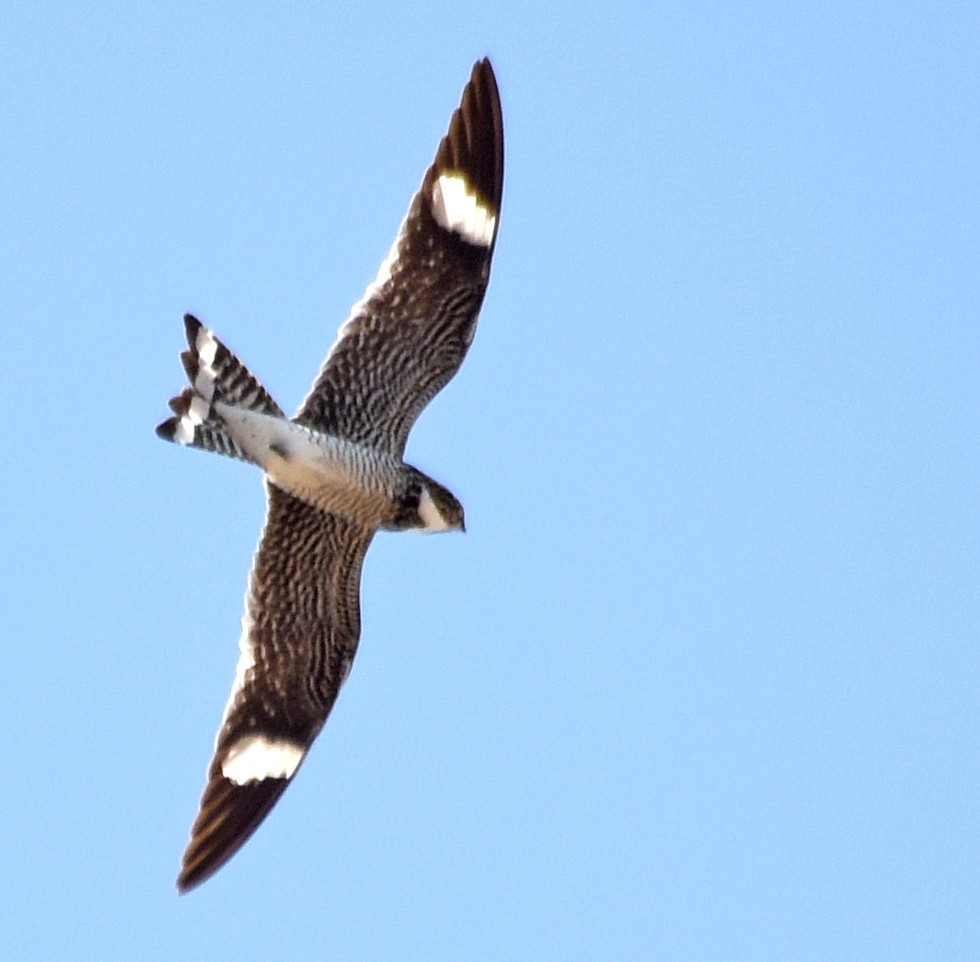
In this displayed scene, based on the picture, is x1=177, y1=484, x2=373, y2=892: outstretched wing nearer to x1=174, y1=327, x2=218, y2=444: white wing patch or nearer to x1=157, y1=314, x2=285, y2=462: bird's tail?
x1=157, y1=314, x2=285, y2=462: bird's tail

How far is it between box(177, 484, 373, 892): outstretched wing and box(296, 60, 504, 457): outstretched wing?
1.61 feet

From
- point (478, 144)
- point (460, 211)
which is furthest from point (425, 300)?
point (478, 144)

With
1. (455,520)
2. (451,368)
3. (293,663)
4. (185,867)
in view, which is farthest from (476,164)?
(185,867)

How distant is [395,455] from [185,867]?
213 cm

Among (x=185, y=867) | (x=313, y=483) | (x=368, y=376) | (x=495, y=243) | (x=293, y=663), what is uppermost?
(x=495, y=243)

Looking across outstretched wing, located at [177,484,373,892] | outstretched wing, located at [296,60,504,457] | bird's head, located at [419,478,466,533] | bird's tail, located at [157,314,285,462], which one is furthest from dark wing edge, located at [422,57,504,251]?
outstretched wing, located at [177,484,373,892]

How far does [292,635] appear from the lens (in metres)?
9.84

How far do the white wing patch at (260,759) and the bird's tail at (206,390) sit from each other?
4.66 feet

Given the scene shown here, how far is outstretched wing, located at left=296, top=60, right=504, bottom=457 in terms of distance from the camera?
980 centimetres

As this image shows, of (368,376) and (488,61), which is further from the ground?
(488,61)

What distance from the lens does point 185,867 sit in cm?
930

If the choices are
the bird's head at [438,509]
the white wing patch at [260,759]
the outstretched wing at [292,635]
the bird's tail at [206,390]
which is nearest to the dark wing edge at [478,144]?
the bird's head at [438,509]

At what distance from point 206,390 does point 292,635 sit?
1.36 meters

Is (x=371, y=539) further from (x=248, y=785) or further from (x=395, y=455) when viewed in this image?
(x=248, y=785)
